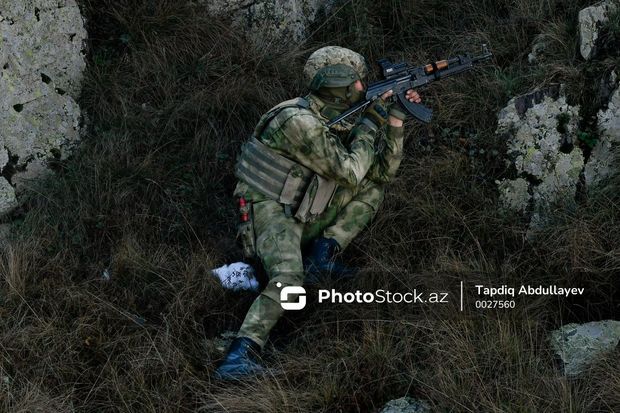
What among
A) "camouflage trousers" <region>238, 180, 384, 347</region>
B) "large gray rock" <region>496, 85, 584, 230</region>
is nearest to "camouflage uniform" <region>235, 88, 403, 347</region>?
"camouflage trousers" <region>238, 180, 384, 347</region>

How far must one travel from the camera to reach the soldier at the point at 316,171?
17.1ft

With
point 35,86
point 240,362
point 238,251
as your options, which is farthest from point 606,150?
point 35,86

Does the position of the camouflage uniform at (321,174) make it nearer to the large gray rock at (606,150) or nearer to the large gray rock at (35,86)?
the large gray rock at (606,150)

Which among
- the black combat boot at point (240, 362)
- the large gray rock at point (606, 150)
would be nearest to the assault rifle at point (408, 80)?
the large gray rock at point (606, 150)

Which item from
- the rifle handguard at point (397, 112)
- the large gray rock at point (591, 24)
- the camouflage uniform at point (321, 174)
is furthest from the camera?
the large gray rock at point (591, 24)

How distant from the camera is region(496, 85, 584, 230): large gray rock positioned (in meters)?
5.53

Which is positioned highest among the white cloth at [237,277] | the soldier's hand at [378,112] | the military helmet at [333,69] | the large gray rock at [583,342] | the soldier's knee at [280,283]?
the military helmet at [333,69]

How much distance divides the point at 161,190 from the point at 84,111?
1000 millimetres

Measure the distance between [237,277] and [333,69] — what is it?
1331 millimetres

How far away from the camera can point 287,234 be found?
5285mm

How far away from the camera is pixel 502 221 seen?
5465mm

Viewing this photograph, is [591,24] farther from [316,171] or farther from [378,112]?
[316,171]

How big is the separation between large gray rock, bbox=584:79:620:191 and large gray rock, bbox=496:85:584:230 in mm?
78

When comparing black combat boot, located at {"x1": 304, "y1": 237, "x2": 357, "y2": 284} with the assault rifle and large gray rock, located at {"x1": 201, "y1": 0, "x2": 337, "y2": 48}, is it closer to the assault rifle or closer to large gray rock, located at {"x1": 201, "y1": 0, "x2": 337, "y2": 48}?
the assault rifle
